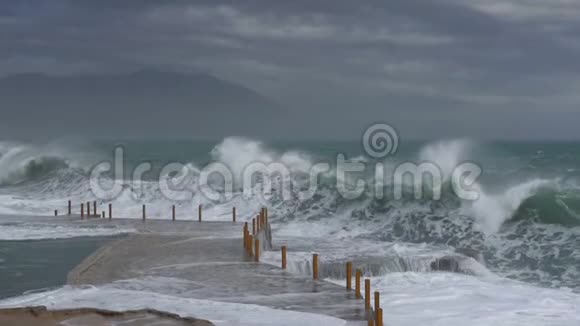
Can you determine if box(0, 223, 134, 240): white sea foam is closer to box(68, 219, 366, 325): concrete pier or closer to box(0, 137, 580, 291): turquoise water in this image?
box(68, 219, 366, 325): concrete pier

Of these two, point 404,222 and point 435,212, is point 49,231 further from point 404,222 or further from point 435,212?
point 435,212

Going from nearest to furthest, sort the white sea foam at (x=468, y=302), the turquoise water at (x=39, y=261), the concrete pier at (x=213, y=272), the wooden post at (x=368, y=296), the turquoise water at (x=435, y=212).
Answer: the wooden post at (x=368, y=296), the concrete pier at (x=213, y=272), the white sea foam at (x=468, y=302), the turquoise water at (x=39, y=261), the turquoise water at (x=435, y=212)

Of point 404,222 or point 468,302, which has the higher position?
point 404,222

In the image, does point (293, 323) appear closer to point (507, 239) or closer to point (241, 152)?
point (507, 239)

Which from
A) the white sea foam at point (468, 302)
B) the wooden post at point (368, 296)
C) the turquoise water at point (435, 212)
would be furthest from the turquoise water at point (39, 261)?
the turquoise water at point (435, 212)

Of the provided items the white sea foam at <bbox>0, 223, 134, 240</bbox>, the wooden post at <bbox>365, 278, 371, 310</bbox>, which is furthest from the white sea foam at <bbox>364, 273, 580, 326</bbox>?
the white sea foam at <bbox>0, 223, 134, 240</bbox>

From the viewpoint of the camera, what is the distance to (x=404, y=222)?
103 feet

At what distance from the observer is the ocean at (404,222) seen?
17.2m

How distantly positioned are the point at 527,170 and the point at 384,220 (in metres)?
37.5

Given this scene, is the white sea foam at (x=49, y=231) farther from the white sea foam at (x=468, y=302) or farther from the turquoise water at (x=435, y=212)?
the white sea foam at (x=468, y=302)

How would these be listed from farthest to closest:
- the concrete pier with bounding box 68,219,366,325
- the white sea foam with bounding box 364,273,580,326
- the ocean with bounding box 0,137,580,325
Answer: the ocean with bounding box 0,137,580,325, the white sea foam with bounding box 364,273,580,326, the concrete pier with bounding box 68,219,366,325

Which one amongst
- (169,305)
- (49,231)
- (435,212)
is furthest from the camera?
(435,212)

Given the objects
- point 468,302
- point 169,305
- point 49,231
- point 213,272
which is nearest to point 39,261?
point 213,272

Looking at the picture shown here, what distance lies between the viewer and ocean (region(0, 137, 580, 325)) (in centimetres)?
1722
